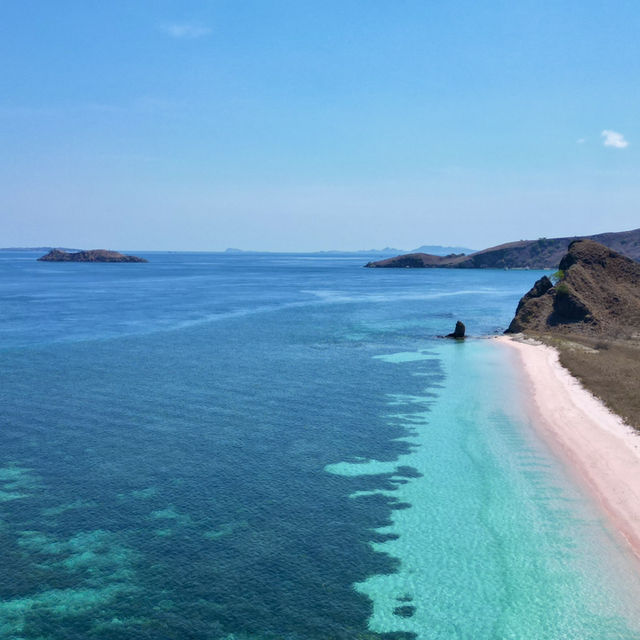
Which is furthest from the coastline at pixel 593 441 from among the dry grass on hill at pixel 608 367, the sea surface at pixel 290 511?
the sea surface at pixel 290 511

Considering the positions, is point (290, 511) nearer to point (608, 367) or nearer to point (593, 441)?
point (593, 441)

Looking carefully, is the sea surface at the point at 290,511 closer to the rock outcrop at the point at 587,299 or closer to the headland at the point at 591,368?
the headland at the point at 591,368

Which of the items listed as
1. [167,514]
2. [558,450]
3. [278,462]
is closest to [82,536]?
[167,514]

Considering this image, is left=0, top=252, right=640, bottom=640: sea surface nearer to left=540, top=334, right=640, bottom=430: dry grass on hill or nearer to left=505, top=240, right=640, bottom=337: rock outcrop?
left=540, top=334, right=640, bottom=430: dry grass on hill

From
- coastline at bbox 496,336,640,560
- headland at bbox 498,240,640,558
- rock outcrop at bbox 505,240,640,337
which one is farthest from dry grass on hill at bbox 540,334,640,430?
rock outcrop at bbox 505,240,640,337

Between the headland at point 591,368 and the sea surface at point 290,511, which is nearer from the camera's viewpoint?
the sea surface at point 290,511
